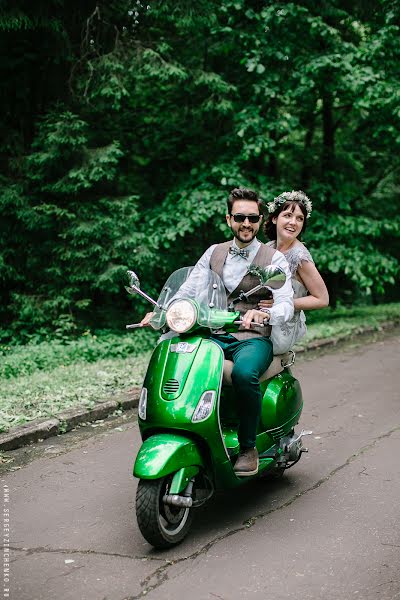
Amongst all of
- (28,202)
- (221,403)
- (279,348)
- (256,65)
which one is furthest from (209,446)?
(256,65)

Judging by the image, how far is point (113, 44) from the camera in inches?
446

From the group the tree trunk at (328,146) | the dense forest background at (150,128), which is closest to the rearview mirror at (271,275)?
the dense forest background at (150,128)

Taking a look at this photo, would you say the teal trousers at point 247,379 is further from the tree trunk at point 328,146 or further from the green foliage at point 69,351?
the tree trunk at point 328,146

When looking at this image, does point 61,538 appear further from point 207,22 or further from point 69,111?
point 207,22

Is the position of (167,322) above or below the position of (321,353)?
above

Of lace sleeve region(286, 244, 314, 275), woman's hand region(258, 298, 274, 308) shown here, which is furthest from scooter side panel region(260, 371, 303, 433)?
lace sleeve region(286, 244, 314, 275)

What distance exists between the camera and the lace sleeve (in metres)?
4.83

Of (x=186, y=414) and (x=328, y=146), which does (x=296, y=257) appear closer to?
(x=186, y=414)

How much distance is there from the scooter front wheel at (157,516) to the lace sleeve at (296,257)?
5.85 ft

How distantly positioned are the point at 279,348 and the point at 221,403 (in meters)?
0.53

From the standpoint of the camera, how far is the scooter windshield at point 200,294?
4.03 meters

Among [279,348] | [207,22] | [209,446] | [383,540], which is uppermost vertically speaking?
[207,22]

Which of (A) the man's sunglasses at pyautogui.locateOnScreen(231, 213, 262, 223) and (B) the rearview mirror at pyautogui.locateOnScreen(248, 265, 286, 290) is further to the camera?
(A) the man's sunglasses at pyautogui.locateOnScreen(231, 213, 262, 223)

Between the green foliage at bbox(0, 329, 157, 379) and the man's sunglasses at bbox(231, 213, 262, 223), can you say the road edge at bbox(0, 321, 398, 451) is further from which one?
the man's sunglasses at bbox(231, 213, 262, 223)
